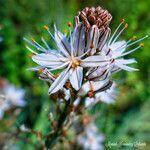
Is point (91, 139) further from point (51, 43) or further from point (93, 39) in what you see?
point (93, 39)

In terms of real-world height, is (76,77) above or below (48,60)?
below

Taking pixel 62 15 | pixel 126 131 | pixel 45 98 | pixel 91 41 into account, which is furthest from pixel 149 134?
pixel 91 41

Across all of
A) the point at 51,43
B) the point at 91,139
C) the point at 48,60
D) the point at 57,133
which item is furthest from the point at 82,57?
the point at 51,43

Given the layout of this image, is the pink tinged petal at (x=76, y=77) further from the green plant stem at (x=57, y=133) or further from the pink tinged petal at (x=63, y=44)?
the green plant stem at (x=57, y=133)

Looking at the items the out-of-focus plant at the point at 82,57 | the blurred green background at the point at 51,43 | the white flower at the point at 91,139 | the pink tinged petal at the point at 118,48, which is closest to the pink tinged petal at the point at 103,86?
the out-of-focus plant at the point at 82,57

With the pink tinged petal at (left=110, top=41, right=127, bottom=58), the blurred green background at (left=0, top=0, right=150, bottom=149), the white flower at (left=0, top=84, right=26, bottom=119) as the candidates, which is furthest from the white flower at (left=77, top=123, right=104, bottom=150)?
the pink tinged petal at (left=110, top=41, right=127, bottom=58)

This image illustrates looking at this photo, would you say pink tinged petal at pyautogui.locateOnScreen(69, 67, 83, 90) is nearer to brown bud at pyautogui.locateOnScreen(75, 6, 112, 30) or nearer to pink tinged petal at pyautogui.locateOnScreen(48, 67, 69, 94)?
pink tinged petal at pyautogui.locateOnScreen(48, 67, 69, 94)

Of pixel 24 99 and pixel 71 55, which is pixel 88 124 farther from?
pixel 71 55
